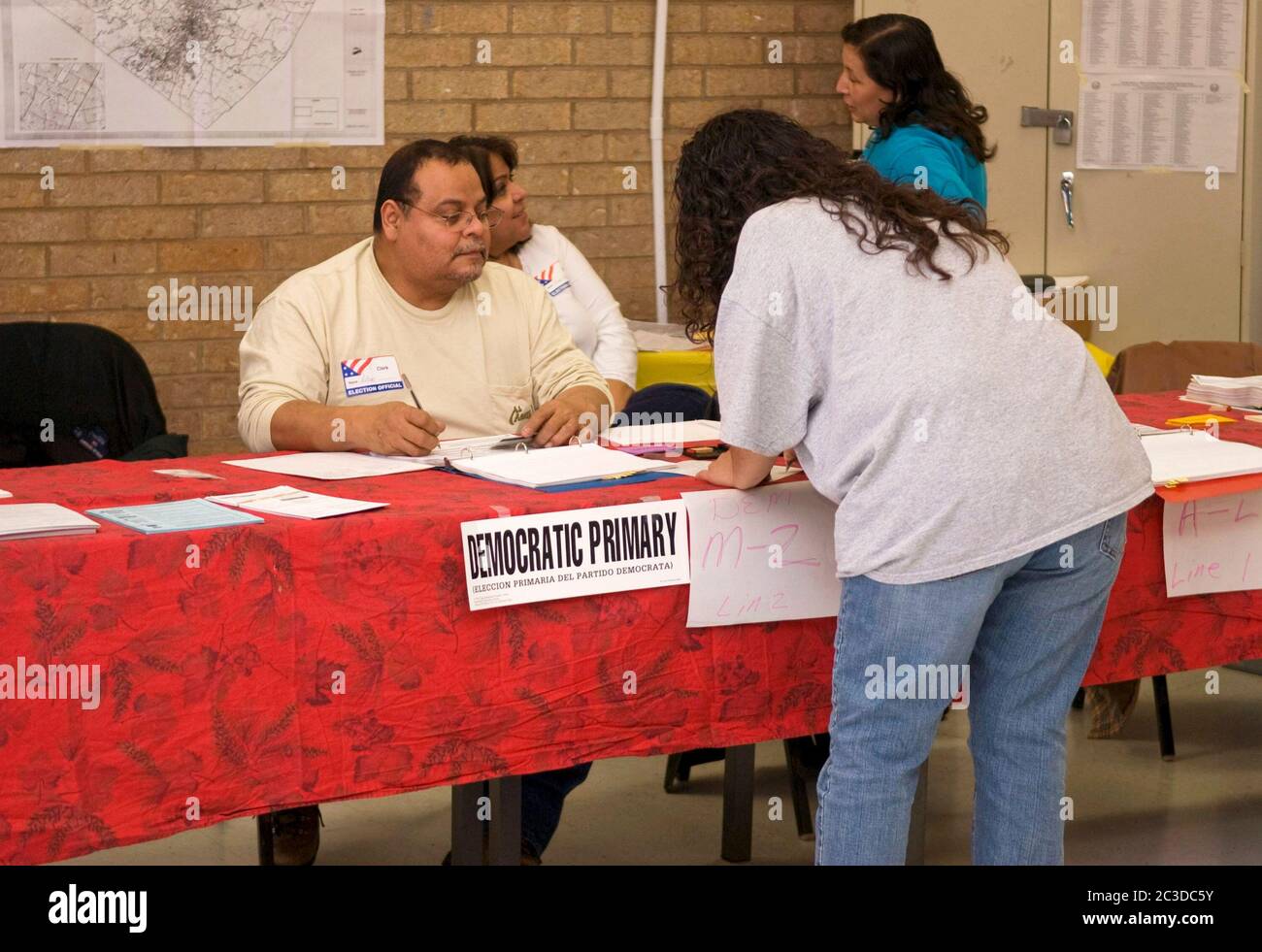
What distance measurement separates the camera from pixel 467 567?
6.79ft

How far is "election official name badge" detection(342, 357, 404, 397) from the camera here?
287 cm

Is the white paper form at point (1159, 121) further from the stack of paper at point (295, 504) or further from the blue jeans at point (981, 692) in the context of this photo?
the stack of paper at point (295, 504)

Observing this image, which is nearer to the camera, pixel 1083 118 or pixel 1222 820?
pixel 1222 820

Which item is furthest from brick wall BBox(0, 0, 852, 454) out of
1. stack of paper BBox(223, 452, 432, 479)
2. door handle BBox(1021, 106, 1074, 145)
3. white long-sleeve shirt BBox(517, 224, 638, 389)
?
stack of paper BBox(223, 452, 432, 479)

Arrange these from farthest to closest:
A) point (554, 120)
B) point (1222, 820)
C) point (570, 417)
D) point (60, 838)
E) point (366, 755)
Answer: point (554, 120) → point (1222, 820) → point (570, 417) → point (366, 755) → point (60, 838)

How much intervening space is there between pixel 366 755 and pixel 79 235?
2.93 m

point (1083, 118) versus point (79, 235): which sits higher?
point (1083, 118)

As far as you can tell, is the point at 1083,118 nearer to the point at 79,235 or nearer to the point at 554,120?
the point at 554,120

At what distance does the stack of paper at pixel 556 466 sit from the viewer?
91.1 inches

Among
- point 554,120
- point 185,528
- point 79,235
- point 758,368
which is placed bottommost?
point 185,528

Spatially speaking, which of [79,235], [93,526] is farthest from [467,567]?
[79,235]

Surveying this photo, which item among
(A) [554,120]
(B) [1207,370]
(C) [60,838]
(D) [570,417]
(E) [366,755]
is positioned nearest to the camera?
(C) [60,838]

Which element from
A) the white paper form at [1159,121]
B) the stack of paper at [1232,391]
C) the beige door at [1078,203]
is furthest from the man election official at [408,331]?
the white paper form at [1159,121]
